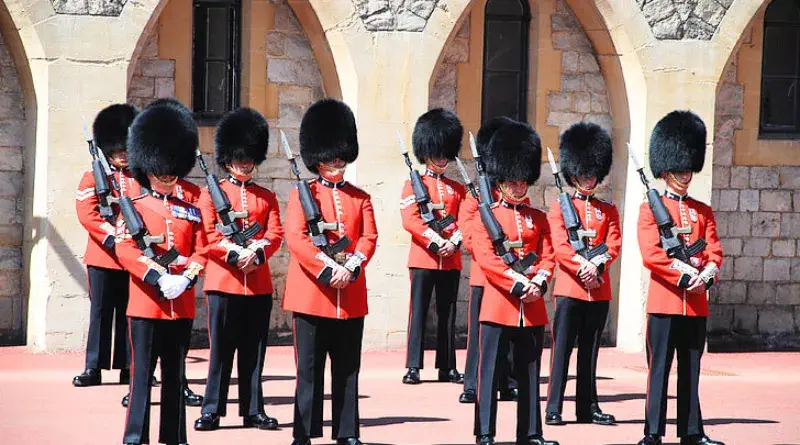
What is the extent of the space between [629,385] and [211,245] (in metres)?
3.08

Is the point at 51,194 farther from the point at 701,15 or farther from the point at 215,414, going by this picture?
the point at 701,15

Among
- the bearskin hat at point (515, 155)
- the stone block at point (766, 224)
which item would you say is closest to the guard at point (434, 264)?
the bearskin hat at point (515, 155)

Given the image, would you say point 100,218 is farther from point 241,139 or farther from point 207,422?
point 207,422

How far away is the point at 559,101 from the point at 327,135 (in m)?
4.27

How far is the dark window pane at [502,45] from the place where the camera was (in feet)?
34.6

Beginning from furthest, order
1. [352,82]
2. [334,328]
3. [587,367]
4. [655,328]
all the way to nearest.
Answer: [352,82] < [587,367] < [655,328] < [334,328]

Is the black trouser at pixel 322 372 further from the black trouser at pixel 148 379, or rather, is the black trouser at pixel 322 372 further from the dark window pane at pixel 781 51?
the dark window pane at pixel 781 51

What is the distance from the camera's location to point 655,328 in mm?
6809

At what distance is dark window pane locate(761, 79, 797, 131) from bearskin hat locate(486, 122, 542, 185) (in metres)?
4.57

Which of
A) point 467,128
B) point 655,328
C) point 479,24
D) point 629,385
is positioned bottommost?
point 629,385

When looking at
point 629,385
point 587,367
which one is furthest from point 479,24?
point 587,367

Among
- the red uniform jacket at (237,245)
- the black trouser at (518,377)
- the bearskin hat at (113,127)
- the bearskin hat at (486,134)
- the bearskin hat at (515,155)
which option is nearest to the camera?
the black trouser at (518,377)

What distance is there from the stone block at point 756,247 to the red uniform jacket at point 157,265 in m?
5.89

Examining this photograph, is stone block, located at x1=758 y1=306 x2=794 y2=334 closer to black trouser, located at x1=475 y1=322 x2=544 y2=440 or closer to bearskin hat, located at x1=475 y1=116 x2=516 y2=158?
bearskin hat, located at x1=475 y1=116 x2=516 y2=158
